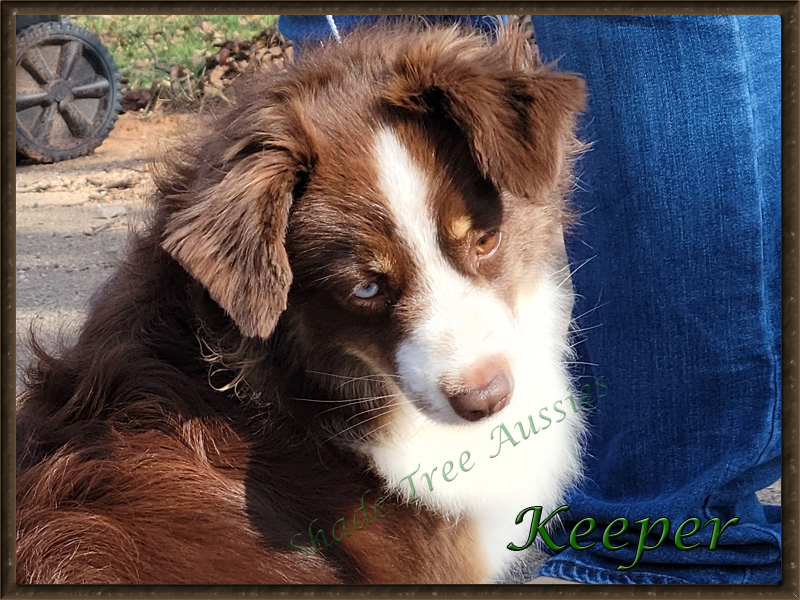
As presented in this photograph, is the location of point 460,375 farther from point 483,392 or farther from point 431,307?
point 431,307

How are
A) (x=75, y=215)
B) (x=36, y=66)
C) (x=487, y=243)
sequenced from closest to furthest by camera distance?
(x=487, y=243) → (x=36, y=66) → (x=75, y=215)

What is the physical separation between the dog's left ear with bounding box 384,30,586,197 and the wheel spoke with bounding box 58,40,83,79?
401 centimetres

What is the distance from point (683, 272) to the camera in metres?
2.79

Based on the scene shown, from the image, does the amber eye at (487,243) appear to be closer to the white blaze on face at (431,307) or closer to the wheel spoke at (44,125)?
the white blaze on face at (431,307)

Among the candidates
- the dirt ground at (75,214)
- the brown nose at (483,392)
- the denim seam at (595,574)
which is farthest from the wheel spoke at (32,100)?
the denim seam at (595,574)

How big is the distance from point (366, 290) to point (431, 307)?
0.20 metres

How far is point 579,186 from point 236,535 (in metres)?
1.70

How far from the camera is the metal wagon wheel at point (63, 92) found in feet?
16.6

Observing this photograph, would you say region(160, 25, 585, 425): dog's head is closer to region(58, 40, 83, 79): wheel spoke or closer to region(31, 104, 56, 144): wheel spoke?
region(31, 104, 56, 144): wheel spoke

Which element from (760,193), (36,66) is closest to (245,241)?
(760,193)

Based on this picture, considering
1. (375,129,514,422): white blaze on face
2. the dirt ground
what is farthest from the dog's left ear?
the dirt ground

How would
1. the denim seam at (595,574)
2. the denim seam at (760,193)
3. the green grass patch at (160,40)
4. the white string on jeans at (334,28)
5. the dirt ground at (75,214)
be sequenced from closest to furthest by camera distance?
the denim seam at (760,193)
the white string on jeans at (334,28)
the denim seam at (595,574)
the dirt ground at (75,214)
the green grass patch at (160,40)

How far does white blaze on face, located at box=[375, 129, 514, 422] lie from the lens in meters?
2.22

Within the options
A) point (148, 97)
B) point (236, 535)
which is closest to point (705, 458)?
point (236, 535)
